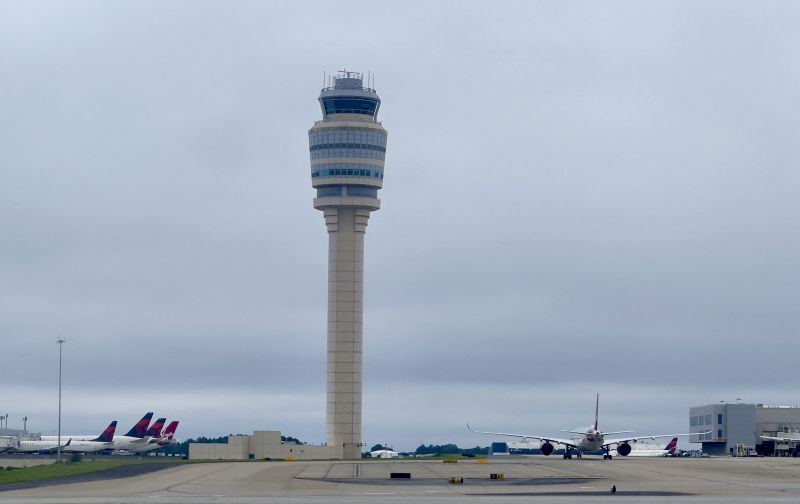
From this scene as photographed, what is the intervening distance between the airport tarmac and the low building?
84.6 meters

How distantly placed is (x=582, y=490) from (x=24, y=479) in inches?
1647

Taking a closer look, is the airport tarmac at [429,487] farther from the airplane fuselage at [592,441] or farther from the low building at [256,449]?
the low building at [256,449]

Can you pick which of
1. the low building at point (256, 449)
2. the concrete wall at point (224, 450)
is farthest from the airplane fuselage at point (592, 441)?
the concrete wall at point (224, 450)

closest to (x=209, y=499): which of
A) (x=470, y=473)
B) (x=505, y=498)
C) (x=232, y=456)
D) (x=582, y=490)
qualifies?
(x=505, y=498)

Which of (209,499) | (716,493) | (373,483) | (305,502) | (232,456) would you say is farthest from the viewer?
(232,456)

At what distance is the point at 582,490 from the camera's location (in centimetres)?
7369

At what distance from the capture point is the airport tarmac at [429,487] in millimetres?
64375

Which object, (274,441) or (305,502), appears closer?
(305,502)

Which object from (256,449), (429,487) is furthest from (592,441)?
(429,487)

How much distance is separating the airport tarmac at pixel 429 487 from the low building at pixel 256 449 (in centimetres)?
8463

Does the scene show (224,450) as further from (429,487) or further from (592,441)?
(429,487)

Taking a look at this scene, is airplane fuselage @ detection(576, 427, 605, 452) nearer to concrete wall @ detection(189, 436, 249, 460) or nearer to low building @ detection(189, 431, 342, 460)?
low building @ detection(189, 431, 342, 460)

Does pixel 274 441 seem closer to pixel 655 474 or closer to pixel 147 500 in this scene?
pixel 655 474

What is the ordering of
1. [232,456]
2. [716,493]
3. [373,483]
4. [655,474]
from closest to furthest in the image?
[716,493] < [373,483] < [655,474] < [232,456]
